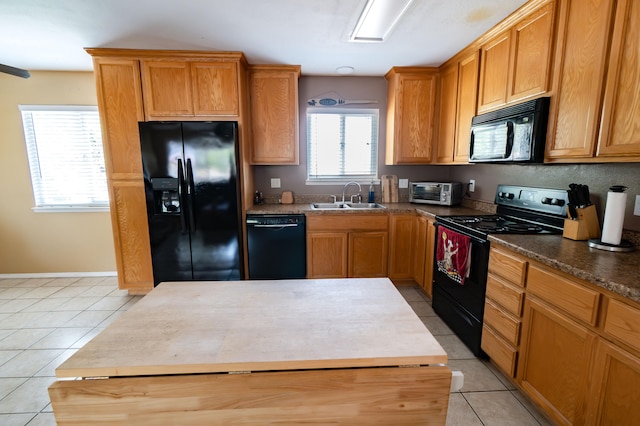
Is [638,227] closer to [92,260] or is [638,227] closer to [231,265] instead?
[231,265]

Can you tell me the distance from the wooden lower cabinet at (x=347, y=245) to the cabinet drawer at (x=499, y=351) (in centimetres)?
136

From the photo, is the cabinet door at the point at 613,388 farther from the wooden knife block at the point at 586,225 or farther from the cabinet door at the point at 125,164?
the cabinet door at the point at 125,164

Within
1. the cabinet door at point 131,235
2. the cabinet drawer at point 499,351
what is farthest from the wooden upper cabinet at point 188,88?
the cabinet drawer at point 499,351

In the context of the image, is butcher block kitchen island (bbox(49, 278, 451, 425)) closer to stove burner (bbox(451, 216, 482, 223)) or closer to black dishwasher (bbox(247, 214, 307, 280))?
stove burner (bbox(451, 216, 482, 223))

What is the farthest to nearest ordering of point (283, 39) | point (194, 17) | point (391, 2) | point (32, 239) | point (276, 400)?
point (32, 239) → point (283, 39) → point (194, 17) → point (391, 2) → point (276, 400)

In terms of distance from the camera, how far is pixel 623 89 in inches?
56.5

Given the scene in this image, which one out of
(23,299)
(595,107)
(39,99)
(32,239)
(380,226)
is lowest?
(23,299)

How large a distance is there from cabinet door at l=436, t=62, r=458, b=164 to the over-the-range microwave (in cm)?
28

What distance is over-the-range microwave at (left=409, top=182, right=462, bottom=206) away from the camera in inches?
126

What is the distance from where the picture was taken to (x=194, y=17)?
218 cm

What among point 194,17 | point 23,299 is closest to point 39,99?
point 23,299

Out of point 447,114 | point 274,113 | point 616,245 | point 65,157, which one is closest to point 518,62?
point 447,114

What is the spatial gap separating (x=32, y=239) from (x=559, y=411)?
531cm

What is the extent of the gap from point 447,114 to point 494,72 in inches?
29.7
